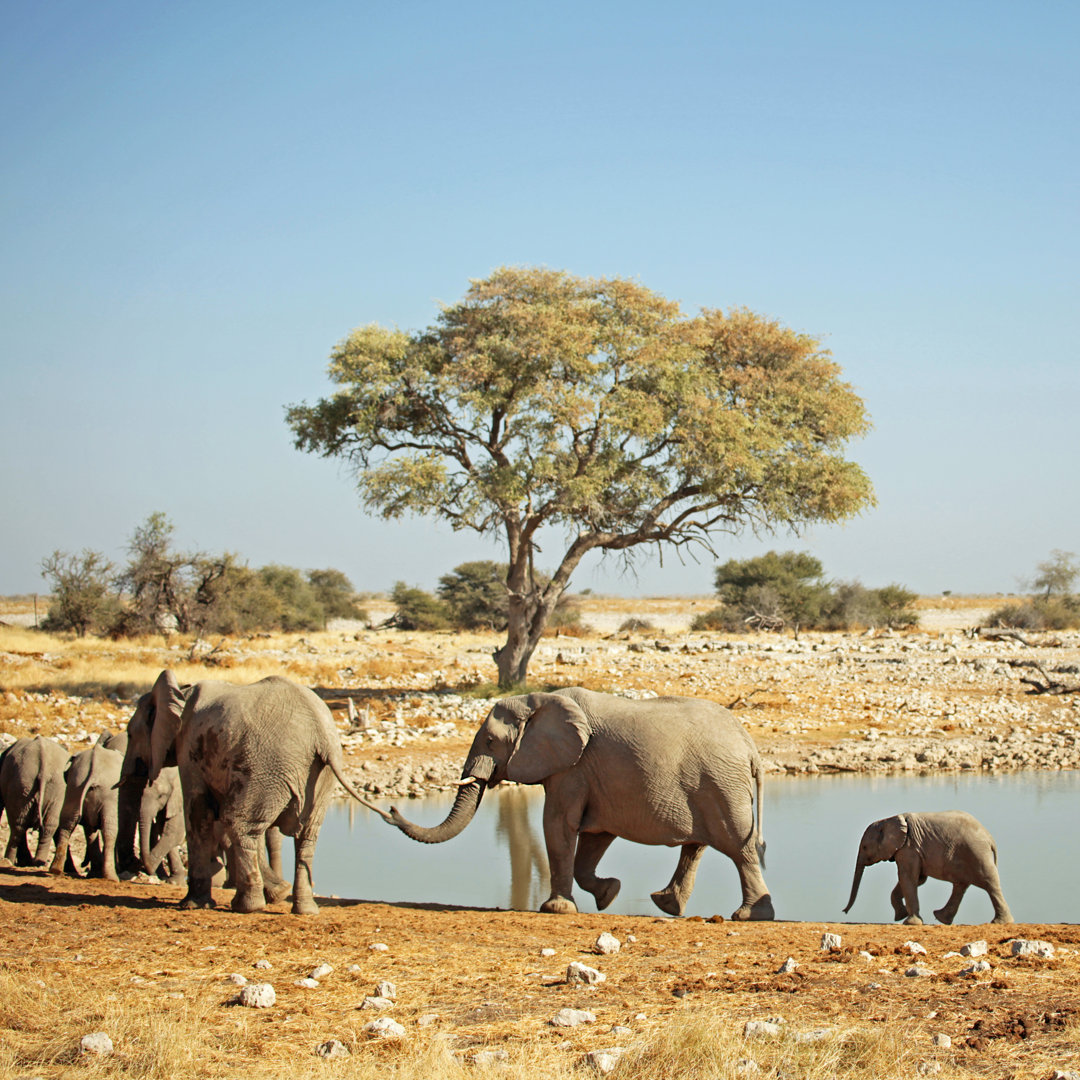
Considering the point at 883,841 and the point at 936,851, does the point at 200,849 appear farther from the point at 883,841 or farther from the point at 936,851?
the point at 936,851

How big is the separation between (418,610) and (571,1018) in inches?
1955

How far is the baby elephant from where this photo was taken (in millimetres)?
10203

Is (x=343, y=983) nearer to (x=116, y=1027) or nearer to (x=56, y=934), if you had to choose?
(x=116, y=1027)

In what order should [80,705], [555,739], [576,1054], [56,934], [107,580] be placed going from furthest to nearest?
[107,580]
[80,705]
[555,739]
[56,934]
[576,1054]

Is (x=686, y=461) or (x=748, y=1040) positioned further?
(x=686, y=461)

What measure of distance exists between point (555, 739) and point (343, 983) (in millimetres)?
3720

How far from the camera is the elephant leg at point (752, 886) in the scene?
9.91 meters

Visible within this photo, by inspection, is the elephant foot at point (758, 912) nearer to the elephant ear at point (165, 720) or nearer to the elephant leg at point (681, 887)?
the elephant leg at point (681, 887)

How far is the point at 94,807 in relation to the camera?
12.0 metres

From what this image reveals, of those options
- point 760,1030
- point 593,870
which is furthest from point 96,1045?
point 593,870

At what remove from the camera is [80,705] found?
2295 centimetres

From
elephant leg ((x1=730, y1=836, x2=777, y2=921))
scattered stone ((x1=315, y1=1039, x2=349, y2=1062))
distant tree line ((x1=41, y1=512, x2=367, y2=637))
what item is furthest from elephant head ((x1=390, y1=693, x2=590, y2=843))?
distant tree line ((x1=41, y1=512, x2=367, y2=637))

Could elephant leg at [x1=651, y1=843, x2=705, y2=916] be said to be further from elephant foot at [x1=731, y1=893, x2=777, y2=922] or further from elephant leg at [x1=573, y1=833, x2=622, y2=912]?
elephant foot at [x1=731, y1=893, x2=777, y2=922]

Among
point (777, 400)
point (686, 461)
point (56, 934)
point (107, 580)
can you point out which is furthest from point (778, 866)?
point (107, 580)
